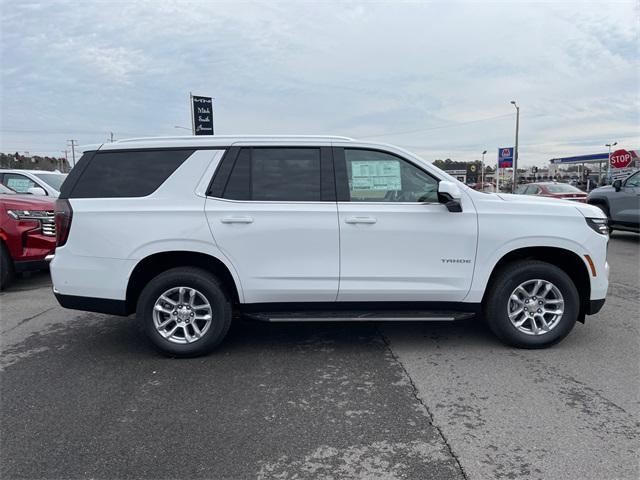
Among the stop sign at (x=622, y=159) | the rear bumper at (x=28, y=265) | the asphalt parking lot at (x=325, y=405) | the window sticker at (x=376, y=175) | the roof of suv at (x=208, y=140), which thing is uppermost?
the stop sign at (x=622, y=159)

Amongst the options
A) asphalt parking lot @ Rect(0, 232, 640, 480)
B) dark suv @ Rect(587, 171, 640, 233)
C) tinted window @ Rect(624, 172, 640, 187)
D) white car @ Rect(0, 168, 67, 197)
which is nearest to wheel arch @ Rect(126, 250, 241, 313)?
asphalt parking lot @ Rect(0, 232, 640, 480)

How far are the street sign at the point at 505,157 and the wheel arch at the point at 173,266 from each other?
1320 inches

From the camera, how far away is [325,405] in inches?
138

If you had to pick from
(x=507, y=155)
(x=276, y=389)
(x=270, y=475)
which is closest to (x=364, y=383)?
(x=276, y=389)

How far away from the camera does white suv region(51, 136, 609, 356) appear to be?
14.0 ft

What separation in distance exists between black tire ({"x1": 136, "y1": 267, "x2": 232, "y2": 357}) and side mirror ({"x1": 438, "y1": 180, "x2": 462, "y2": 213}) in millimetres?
2133

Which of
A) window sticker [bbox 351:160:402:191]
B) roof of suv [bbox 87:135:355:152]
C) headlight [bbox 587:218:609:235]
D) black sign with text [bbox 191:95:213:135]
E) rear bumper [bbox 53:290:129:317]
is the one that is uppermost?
black sign with text [bbox 191:95:213:135]

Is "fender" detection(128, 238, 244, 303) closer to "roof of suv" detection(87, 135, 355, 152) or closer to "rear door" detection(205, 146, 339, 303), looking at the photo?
"rear door" detection(205, 146, 339, 303)

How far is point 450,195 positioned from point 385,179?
62 cm

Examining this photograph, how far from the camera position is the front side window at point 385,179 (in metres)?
4.43

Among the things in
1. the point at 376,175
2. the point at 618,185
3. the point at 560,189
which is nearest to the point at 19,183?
the point at 376,175

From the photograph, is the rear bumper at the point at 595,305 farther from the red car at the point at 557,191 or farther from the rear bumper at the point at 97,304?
the red car at the point at 557,191

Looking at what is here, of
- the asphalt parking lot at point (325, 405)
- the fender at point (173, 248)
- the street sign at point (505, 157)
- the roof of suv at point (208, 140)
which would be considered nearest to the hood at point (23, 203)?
the asphalt parking lot at point (325, 405)

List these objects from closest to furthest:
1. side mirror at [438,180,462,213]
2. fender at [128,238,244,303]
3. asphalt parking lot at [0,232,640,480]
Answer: asphalt parking lot at [0,232,640,480]
side mirror at [438,180,462,213]
fender at [128,238,244,303]
